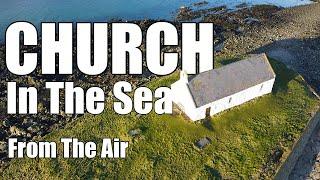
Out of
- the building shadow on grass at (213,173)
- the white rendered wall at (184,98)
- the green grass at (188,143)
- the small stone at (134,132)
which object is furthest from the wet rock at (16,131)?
the building shadow on grass at (213,173)

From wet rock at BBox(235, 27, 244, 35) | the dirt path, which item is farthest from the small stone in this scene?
wet rock at BBox(235, 27, 244, 35)

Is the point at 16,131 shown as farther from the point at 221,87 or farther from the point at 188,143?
the point at 221,87

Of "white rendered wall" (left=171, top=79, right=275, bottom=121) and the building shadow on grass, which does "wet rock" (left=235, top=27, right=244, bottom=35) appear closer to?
"white rendered wall" (left=171, top=79, right=275, bottom=121)

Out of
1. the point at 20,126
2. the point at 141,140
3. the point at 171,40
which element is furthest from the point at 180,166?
the point at 171,40

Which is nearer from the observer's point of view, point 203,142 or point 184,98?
point 203,142

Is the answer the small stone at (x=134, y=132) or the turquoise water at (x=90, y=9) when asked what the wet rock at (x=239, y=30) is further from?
the small stone at (x=134, y=132)

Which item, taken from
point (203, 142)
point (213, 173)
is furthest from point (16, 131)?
point (213, 173)
